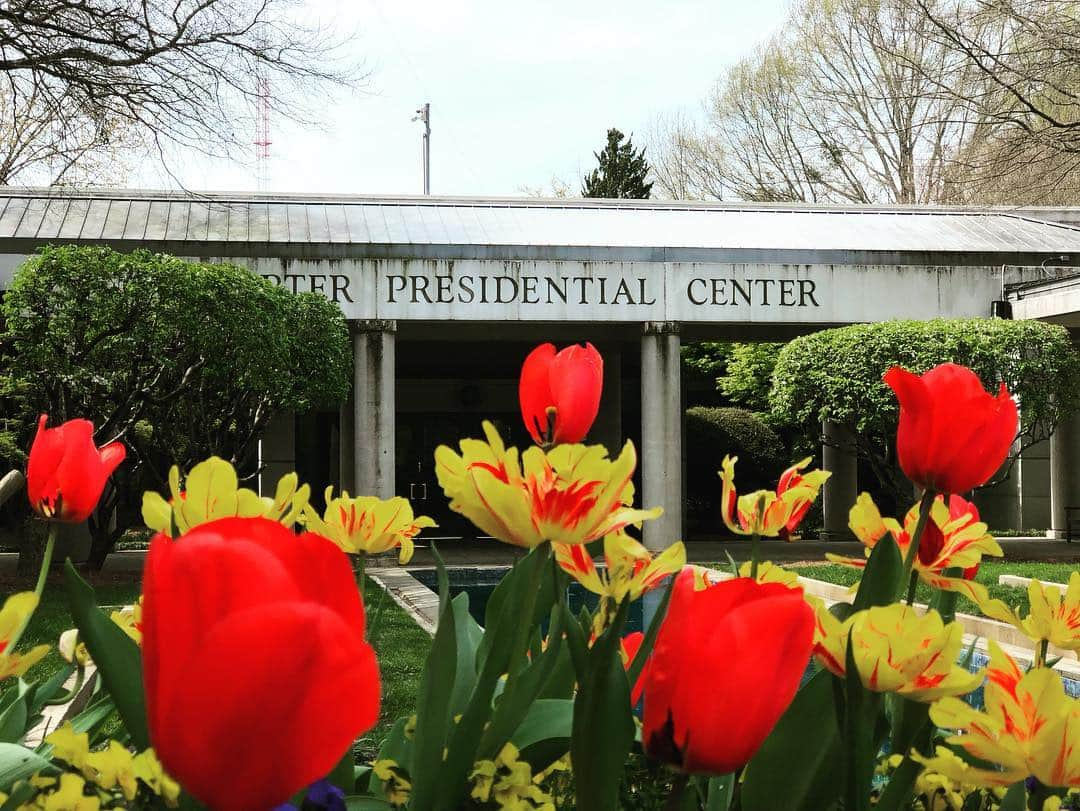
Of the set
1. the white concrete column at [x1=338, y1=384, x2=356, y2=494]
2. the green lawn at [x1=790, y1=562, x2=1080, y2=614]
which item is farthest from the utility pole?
the green lawn at [x1=790, y1=562, x2=1080, y2=614]

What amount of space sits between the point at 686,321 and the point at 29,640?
35.8ft

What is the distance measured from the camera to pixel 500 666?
3.01 feet

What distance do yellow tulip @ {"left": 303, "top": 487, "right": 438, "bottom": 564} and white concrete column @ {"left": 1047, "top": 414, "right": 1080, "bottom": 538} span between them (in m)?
19.6

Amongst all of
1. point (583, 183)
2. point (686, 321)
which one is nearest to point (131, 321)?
point (686, 321)

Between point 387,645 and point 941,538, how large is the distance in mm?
6816

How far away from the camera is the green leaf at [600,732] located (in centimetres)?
81

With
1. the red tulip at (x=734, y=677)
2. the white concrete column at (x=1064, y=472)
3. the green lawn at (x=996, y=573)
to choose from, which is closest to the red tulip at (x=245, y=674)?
the red tulip at (x=734, y=677)

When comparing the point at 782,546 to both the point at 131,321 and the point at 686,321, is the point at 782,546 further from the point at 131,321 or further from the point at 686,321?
the point at 131,321

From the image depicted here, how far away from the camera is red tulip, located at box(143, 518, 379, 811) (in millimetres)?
471

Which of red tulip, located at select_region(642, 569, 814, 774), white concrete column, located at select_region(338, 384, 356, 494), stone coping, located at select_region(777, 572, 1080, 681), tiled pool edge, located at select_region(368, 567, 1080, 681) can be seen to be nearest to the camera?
red tulip, located at select_region(642, 569, 814, 774)

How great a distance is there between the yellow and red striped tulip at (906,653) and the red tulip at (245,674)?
0.42m

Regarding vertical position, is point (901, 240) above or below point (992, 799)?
above

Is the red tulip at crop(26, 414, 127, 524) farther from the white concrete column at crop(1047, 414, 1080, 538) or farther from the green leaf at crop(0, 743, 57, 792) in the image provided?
the white concrete column at crop(1047, 414, 1080, 538)

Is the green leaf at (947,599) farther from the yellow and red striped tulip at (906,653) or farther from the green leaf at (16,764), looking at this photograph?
the green leaf at (16,764)
